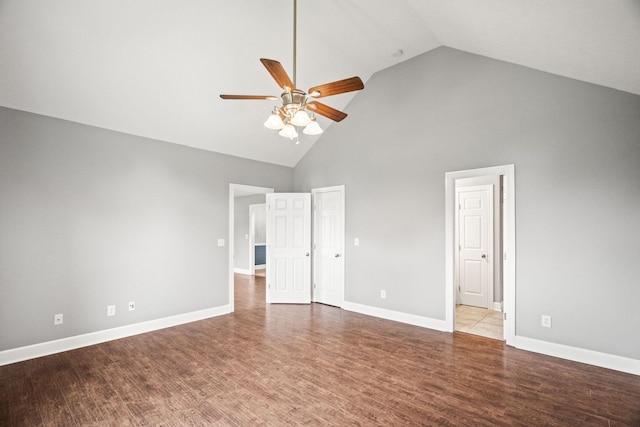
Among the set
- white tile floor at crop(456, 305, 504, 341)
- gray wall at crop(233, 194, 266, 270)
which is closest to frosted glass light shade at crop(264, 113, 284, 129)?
white tile floor at crop(456, 305, 504, 341)

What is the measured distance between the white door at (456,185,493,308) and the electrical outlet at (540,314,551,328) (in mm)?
1952

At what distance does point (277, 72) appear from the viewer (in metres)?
2.32

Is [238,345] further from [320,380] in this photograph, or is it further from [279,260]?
[279,260]

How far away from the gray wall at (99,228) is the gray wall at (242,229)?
12.9ft

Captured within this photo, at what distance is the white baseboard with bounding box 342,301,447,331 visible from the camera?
4289 mm

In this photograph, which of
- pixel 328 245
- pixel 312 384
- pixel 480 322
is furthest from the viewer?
pixel 328 245

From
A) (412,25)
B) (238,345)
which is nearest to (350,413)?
(238,345)

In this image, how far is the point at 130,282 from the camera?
163 inches

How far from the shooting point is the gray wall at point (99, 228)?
3.31 meters

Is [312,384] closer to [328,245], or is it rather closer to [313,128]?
[313,128]

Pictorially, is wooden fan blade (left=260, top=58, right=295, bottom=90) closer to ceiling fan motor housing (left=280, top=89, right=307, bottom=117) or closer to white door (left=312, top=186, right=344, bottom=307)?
ceiling fan motor housing (left=280, top=89, right=307, bottom=117)

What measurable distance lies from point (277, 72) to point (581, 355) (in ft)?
14.1

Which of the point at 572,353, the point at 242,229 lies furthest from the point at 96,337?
the point at 572,353

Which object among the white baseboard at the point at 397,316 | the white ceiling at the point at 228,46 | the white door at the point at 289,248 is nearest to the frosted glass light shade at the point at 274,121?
the white ceiling at the point at 228,46
